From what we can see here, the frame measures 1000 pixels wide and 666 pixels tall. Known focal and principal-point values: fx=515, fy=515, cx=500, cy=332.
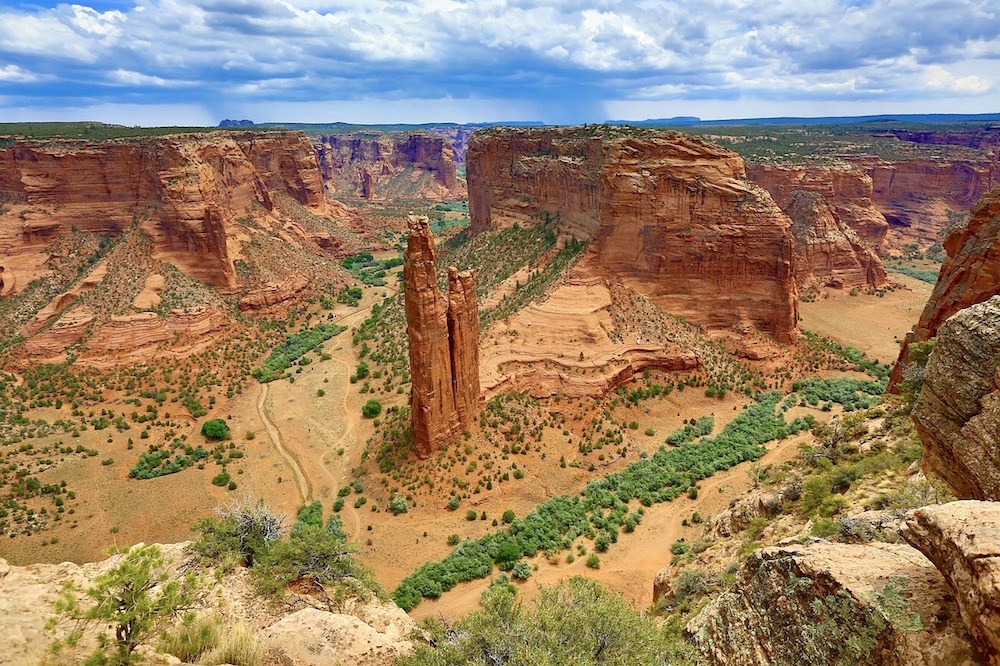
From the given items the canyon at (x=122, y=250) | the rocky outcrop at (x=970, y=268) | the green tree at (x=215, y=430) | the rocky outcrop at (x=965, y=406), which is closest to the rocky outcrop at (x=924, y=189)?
the rocky outcrop at (x=970, y=268)

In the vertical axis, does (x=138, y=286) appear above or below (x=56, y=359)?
above

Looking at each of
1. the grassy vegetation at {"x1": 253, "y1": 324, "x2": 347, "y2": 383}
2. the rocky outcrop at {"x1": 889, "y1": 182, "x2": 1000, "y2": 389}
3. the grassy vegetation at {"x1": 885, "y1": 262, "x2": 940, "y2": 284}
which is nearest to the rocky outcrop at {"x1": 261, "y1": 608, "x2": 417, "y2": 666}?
the rocky outcrop at {"x1": 889, "y1": 182, "x2": 1000, "y2": 389}

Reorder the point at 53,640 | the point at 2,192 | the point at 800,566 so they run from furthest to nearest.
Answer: the point at 2,192, the point at 53,640, the point at 800,566

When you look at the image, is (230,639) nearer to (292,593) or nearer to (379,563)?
(292,593)

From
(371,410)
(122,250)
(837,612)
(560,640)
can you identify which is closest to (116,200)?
(122,250)

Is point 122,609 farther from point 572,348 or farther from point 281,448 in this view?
point 572,348

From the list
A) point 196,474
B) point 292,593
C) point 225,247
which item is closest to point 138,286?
point 225,247
